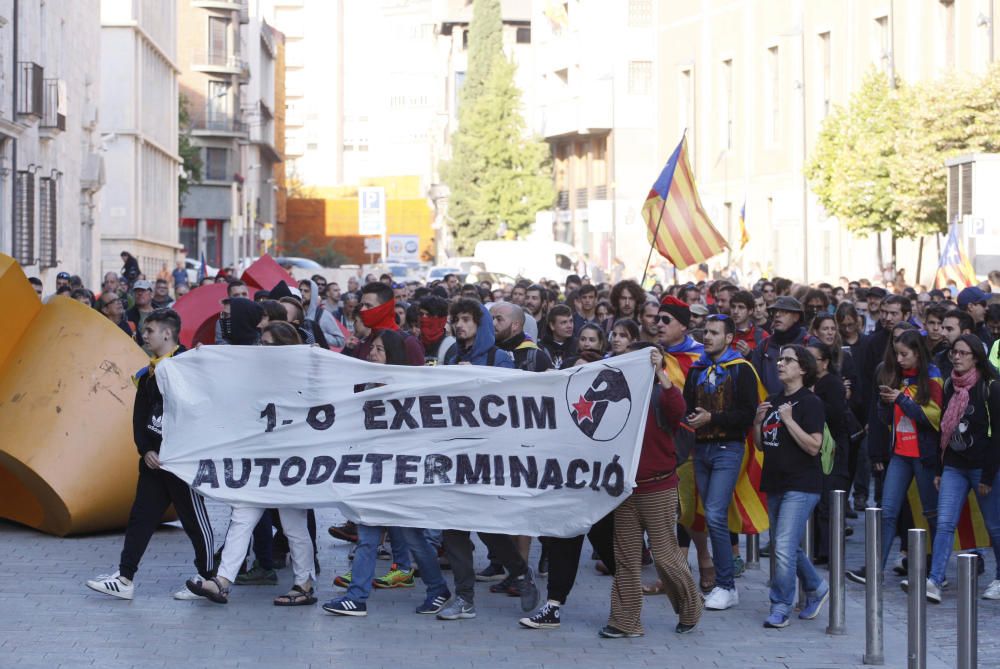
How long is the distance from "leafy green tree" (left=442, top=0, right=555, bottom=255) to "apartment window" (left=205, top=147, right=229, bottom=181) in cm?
1503

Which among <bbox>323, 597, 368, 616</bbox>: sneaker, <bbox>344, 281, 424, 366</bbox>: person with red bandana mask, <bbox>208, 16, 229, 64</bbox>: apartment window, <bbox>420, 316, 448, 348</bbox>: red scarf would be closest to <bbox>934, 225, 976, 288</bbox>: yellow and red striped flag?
<bbox>420, 316, 448, 348</bbox>: red scarf

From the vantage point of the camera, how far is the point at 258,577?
423 inches

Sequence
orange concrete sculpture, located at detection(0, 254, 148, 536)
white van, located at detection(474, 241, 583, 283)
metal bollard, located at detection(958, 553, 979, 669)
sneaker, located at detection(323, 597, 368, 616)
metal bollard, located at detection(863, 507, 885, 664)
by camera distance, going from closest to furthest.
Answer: metal bollard, located at detection(958, 553, 979, 669), metal bollard, located at detection(863, 507, 885, 664), sneaker, located at detection(323, 597, 368, 616), orange concrete sculpture, located at detection(0, 254, 148, 536), white van, located at detection(474, 241, 583, 283)

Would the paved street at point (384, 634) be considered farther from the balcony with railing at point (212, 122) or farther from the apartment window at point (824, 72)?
the balcony with railing at point (212, 122)

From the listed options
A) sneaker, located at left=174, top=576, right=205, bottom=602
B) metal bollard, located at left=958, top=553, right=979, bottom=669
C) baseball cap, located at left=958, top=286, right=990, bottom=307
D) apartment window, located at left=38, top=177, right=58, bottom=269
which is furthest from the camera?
apartment window, located at left=38, top=177, right=58, bottom=269

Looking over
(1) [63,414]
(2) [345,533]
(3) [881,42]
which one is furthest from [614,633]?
(3) [881,42]

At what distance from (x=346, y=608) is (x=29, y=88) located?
22624mm

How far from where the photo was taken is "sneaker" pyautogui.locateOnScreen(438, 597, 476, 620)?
9.72 meters

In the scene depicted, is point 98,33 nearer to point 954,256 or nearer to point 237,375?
point 954,256

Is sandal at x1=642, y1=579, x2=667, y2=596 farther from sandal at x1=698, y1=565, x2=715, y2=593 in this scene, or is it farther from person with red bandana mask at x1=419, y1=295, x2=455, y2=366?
person with red bandana mask at x1=419, y1=295, x2=455, y2=366

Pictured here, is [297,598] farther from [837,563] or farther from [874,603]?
[874,603]

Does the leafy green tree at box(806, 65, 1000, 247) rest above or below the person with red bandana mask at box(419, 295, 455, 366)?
above

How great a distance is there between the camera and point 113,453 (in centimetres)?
1218

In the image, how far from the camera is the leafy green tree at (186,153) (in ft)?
257
